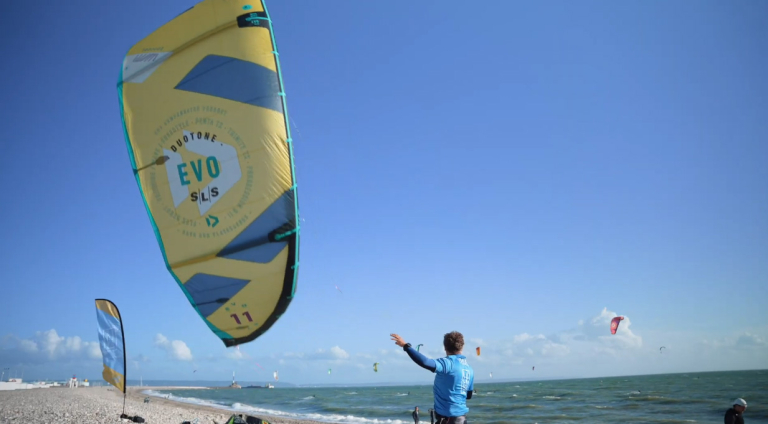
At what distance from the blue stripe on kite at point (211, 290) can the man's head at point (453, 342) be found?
1.56 m

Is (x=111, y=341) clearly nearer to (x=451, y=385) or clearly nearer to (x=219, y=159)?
(x=219, y=159)

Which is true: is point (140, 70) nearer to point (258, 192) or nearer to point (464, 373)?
point (258, 192)

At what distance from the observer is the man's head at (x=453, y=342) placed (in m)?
Result: 3.32

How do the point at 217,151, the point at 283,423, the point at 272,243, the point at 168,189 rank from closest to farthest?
the point at 272,243 < the point at 217,151 < the point at 168,189 < the point at 283,423

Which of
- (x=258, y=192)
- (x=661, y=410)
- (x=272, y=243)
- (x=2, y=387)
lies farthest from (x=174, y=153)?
(x=2, y=387)

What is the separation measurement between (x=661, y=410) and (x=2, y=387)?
192 ft

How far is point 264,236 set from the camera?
3.17 m

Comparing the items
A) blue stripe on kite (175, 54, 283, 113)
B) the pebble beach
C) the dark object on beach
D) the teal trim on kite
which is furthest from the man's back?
the pebble beach

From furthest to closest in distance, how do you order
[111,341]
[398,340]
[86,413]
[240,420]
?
[86,413] < [111,341] < [240,420] < [398,340]

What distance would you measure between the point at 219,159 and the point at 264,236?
2.57 ft

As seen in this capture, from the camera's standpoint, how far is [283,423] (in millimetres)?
22266

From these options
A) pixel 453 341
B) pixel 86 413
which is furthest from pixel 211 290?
pixel 86 413

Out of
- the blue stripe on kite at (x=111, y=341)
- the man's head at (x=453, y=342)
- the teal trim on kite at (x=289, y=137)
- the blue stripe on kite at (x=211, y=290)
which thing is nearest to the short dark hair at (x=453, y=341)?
the man's head at (x=453, y=342)

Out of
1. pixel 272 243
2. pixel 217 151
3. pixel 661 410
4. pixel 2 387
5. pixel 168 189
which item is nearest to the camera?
pixel 272 243
